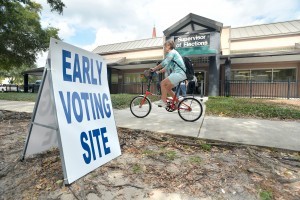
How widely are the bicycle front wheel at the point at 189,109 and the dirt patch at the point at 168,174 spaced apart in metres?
1.66

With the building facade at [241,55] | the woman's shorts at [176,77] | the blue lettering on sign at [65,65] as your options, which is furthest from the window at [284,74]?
the blue lettering on sign at [65,65]

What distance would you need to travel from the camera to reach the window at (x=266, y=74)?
46.7 ft

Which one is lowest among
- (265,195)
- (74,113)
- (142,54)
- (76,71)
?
(265,195)

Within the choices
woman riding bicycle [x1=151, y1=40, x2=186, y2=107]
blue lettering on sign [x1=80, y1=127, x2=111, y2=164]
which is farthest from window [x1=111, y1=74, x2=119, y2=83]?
blue lettering on sign [x1=80, y1=127, x2=111, y2=164]

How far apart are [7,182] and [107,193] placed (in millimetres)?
1096

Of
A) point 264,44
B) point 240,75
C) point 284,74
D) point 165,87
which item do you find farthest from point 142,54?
point 165,87

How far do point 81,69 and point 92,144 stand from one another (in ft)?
3.02

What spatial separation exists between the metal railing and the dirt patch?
1196 cm

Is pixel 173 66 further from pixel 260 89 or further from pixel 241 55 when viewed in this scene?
pixel 260 89

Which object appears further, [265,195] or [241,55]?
[241,55]

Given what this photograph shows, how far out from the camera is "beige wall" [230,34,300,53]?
1447cm

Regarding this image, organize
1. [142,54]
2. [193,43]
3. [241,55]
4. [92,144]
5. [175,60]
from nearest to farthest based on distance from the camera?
1. [92,144]
2. [175,60]
3. [241,55]
4. [193,43]
5. [142,54]

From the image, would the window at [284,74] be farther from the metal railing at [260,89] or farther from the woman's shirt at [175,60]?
the woman's shirt at [175,60]

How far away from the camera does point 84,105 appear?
2232 millimetres
